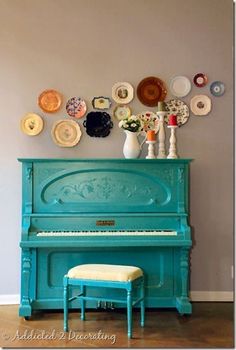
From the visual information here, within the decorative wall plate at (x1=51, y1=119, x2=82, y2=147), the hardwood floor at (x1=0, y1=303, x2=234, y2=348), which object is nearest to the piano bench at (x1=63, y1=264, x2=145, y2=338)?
the hardwood floor at (x1=0, y1=303, x2=234, y2=348)

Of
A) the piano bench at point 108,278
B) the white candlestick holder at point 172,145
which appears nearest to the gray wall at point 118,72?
the white candlestick holder at point 172,145

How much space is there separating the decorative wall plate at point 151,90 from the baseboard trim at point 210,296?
1787 millimetres

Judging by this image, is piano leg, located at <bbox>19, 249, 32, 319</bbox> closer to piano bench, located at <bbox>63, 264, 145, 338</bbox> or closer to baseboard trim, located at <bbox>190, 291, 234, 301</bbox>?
piano bench, located at <bbox>63, 264, 145, 338</bbox>

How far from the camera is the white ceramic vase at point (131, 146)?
12.3ft

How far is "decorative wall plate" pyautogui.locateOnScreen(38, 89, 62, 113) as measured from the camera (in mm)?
3977

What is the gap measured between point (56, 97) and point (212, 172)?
1.59 m

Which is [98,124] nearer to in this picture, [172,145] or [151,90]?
[151,90]

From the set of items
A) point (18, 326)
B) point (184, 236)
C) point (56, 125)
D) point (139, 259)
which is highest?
point (56, 125)

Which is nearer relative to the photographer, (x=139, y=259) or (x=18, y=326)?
(x=18, y=326)

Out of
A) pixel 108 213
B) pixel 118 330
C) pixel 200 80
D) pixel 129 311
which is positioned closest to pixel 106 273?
pixel 129 311

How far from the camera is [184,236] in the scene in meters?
3.38

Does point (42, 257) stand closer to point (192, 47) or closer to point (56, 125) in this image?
point (56, 125)

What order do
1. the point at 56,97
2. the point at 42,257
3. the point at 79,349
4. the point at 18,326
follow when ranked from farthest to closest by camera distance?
the point at 56,97
the point at 42,257
the point at 18,326
the point at 79,349

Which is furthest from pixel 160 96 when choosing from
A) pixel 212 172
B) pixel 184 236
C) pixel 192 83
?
pixel 184 236
